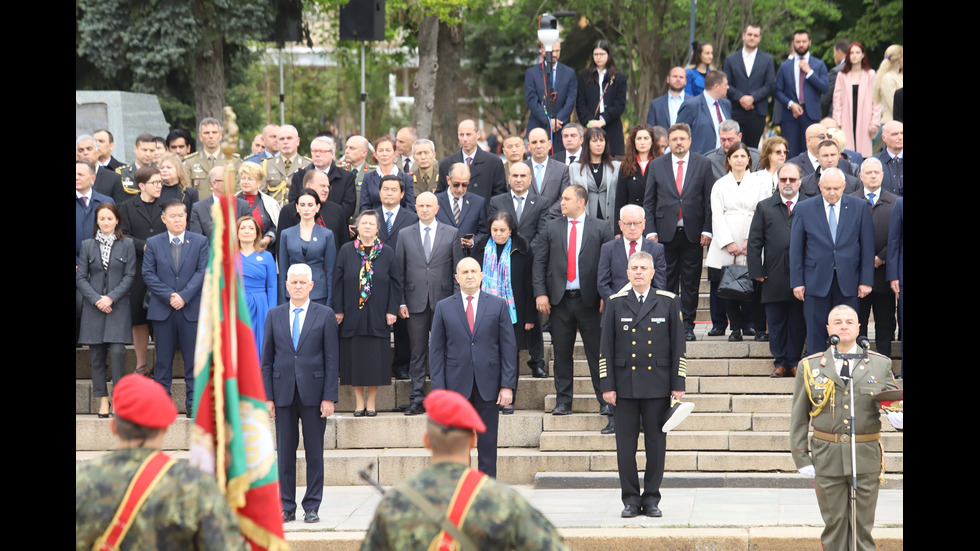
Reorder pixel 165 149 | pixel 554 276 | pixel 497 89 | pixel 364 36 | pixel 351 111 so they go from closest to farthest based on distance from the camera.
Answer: pixel 554 276 < pixel 165 149 < pixel 364 36 < pixel 497 89 < pixel 351 111

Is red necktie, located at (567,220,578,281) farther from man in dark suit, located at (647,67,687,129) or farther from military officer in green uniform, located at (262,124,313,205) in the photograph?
man in dark suit, located at (647,67,687,129)

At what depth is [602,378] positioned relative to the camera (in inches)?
433

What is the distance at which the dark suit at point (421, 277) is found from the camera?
13125mm

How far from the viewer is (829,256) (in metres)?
12.5

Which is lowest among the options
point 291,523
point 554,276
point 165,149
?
point 291,523

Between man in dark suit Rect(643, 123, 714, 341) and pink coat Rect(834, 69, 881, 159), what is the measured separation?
5.43m

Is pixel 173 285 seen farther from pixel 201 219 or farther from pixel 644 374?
pixel 644 374

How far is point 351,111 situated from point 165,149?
2448 cm

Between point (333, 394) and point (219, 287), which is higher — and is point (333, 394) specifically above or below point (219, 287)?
below

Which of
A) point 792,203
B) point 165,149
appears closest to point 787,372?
point 792,203

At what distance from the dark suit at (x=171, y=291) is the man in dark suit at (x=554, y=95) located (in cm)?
587

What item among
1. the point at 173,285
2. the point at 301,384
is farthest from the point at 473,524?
the point at 173,285

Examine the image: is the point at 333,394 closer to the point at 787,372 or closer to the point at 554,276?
the point at 554,276

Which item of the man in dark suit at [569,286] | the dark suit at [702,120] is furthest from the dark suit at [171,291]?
the dark suit at [702,120]
